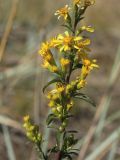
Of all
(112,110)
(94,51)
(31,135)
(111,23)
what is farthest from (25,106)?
(111,23)

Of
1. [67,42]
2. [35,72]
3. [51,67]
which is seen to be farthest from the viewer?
[35,72]

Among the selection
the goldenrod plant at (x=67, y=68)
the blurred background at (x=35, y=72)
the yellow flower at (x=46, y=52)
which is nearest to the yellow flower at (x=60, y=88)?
the goldenrod plant at (x=67, y=68)

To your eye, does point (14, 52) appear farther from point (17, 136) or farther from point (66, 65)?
point (66, 65)

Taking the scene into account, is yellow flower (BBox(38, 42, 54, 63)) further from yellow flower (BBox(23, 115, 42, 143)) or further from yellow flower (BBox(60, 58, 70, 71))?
yellow flower (BBox(23, 115, 42, 143))

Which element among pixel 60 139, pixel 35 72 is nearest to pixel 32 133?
pixel 60 139

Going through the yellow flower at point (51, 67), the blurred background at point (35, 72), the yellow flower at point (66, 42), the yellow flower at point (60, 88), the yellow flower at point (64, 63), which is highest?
the yellow flower at point (66, 42)

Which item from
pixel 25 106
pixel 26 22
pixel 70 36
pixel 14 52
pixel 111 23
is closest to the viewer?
pixel 70 36

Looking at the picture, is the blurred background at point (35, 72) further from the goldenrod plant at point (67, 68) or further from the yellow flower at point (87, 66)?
the yellow flower at point (87, 66)

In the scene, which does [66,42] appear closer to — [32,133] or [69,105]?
[69,105]
